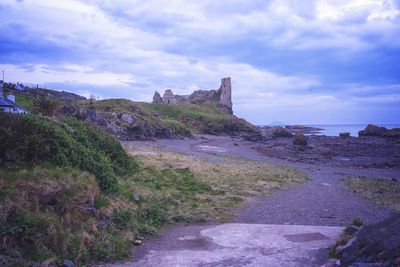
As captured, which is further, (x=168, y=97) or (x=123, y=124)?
(x=168, y=97)

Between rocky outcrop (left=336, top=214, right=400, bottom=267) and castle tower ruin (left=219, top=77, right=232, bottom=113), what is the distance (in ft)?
483

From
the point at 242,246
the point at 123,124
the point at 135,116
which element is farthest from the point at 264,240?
the point at 135,116

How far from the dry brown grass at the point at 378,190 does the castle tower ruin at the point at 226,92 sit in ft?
417

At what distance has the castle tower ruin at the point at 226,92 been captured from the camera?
520 feet

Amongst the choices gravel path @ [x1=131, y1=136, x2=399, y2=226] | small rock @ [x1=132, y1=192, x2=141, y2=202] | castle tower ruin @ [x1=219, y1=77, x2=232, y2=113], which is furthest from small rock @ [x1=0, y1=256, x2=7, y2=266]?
castle tower ruin @ [x1=219, y1=77, x2=232, y2=113]

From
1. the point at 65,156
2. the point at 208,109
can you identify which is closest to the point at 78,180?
the point at 65,156

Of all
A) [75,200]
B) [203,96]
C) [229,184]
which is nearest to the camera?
[75,200]

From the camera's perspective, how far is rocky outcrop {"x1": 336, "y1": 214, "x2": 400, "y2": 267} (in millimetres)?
8945

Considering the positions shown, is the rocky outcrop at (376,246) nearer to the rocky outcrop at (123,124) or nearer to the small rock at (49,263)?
the small rock at (49,263)

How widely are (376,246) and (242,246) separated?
486 centimetres

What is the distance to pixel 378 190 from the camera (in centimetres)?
2712

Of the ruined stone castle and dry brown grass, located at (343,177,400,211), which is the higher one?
the ruined stone castle

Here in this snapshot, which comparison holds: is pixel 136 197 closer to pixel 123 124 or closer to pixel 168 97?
pixel 123 124

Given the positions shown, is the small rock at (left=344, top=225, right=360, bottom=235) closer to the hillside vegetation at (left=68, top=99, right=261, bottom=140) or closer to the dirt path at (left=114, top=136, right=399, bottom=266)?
the dirt path at (left=114, top=136, right=399, bottom=266)
